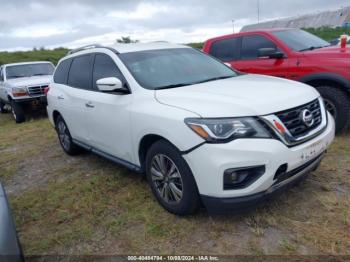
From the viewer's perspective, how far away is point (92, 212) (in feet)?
11.6

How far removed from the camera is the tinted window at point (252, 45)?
19.6 ft

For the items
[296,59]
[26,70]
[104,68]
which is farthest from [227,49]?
[26,70]

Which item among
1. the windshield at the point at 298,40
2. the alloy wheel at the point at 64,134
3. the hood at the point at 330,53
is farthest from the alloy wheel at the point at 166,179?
the windshield at the point at 298,40

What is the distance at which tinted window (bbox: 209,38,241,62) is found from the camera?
21.3 feet

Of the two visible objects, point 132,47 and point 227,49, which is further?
point 227,49

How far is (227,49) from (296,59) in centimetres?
162

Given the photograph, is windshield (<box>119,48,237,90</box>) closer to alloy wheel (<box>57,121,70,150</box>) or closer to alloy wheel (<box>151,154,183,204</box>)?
alloy wheel (<box>151,154,183,204</box>)

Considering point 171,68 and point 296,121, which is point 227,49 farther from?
point 296,121

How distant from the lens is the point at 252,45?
246 inches

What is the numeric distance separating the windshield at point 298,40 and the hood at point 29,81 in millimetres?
6712

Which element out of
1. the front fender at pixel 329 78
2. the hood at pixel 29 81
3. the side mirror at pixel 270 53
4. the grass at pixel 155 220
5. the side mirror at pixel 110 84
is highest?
the side mirror at pixel 270 53

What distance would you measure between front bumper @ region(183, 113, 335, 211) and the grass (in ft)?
1.30

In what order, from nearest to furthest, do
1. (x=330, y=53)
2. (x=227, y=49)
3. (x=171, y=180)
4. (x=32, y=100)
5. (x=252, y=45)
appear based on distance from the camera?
(x=171, y=180) < (x=330, y=53) < (x=252, y=45) < (x=227, y=49) < (x=32, y=100)

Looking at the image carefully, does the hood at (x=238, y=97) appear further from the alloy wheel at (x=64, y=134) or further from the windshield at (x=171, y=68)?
the alloy wheel at (x=64, y=134)
